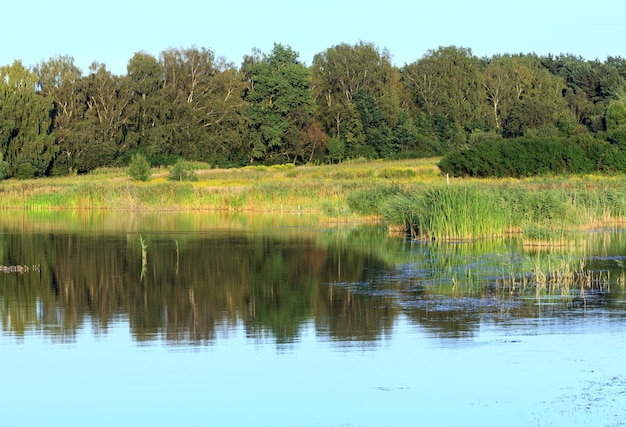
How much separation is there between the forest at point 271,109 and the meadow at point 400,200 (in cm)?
1444

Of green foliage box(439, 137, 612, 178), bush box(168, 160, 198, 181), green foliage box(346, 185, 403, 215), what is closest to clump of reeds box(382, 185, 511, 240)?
green foliage box(346, 185, 403, 215)

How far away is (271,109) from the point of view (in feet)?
294

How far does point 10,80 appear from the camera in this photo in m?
79.3

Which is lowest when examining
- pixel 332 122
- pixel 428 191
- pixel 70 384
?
pixel 70 384

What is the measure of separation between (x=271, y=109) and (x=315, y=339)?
75.7 metres

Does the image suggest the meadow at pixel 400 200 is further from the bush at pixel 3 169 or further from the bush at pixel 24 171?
the bush at pixel 24 171

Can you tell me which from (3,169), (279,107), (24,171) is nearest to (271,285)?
(3,169)

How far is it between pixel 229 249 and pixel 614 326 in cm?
1464

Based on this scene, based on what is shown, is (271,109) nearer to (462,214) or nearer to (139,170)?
(139,170)

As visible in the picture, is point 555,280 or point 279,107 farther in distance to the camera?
point 279,107

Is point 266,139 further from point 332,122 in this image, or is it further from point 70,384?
point 70,384

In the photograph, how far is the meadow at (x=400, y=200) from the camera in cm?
2864

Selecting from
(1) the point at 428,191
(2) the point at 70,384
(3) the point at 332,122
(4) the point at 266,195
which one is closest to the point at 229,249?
(1) the point at 428,191

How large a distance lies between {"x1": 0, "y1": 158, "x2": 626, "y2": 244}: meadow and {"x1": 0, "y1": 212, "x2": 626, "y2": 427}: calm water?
2185 mm
